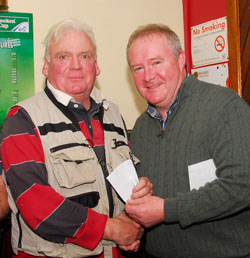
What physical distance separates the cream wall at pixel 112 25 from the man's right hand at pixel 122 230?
130 centimetres

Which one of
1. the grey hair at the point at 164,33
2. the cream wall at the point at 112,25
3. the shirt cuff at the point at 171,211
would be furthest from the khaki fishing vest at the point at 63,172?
the cream wall at the point at 112,25

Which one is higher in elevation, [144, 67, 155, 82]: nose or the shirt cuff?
[144, 67, 155, 82]: nose

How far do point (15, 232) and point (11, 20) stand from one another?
5.45ft

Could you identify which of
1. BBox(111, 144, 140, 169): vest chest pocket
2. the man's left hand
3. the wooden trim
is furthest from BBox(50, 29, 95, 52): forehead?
the wooden trim

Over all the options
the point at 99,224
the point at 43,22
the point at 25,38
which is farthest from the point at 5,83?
the point at 99,224

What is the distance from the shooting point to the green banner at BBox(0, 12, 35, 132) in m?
2.64

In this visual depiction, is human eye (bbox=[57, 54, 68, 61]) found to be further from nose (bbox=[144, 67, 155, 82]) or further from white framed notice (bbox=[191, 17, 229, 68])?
white framed notice (bbox=[191, 17, 229, 68])

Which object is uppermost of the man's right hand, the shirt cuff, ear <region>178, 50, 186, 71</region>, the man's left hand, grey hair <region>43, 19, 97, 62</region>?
grey hair <region>43, 19, 97, 62</region>

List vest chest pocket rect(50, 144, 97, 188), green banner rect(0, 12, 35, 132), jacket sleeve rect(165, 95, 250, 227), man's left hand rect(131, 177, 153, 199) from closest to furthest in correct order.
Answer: jacket sleeve rect(165, 95, 250, 227) → vest chest pocket rect(50, 144, 97, 188) → man's left hand rect(131, 177, 153, 199) → green banner rect(0, 12, 35, 132)

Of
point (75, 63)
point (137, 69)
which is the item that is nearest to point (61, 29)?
point (75, 63)

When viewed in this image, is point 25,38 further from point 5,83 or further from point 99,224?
point 99,224

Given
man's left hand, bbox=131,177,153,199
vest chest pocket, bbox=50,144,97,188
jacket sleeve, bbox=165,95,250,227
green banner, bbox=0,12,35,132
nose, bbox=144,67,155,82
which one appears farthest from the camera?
green banner, bbox=0,12,35,132

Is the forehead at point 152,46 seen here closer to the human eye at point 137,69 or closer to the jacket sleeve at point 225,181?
the human eye at point 137,69

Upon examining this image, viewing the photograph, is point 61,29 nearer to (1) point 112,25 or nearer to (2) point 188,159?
(2) point 188,159
